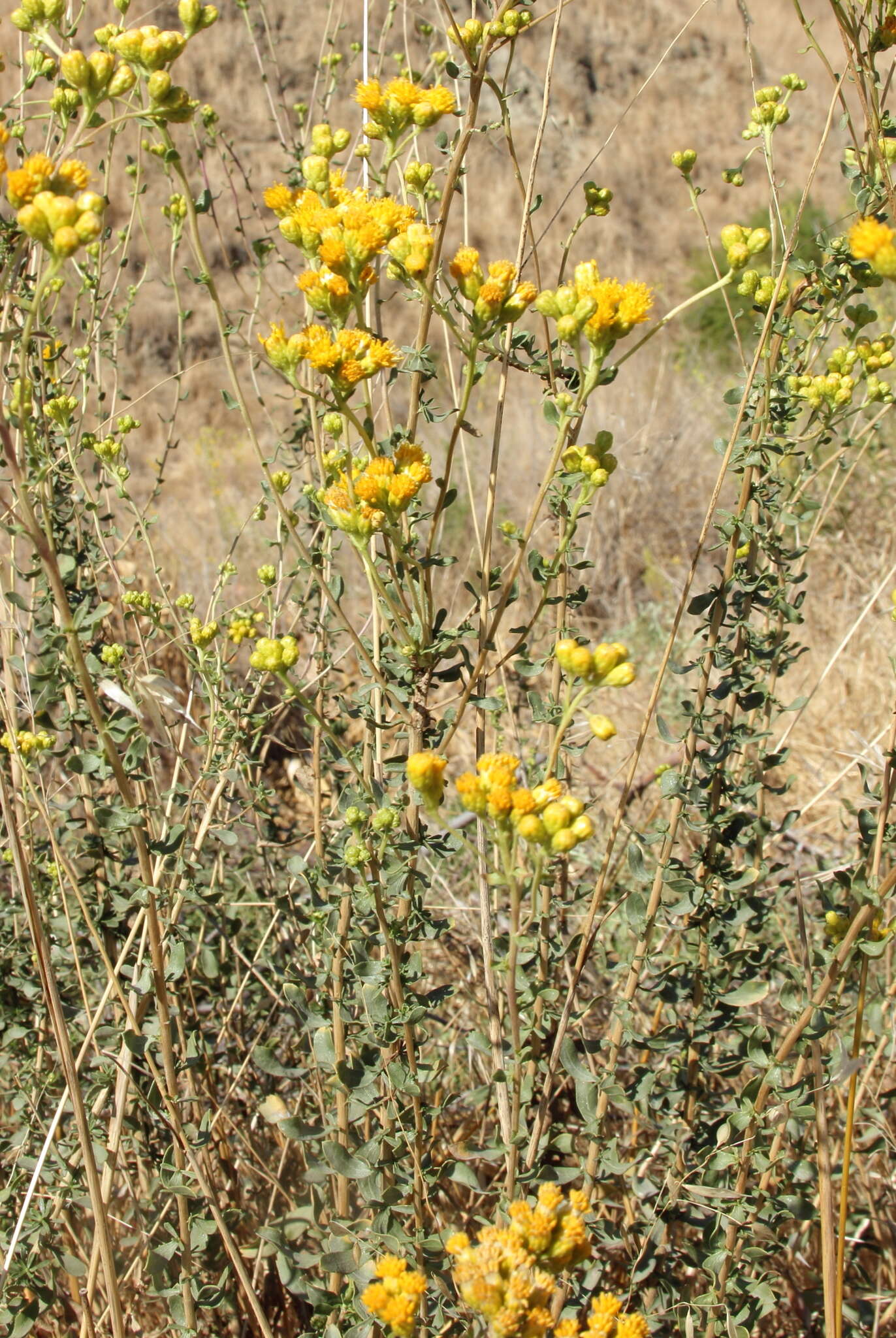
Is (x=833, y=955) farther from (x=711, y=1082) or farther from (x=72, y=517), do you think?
(x=72, y=517)

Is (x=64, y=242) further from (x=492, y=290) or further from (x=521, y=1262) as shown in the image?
(x=521, y=1262)

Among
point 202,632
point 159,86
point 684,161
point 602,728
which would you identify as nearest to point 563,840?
point 602,728

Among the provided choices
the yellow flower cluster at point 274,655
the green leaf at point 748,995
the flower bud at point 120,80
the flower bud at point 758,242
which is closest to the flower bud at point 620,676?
the yellow flower cluster at point 274,655

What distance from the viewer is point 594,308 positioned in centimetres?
126

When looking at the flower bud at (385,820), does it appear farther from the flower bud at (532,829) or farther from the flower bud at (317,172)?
the flower bud at (317,172)

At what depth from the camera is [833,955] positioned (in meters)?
1.37

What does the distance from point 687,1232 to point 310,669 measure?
1.33 meters

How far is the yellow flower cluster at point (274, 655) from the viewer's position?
127 cm


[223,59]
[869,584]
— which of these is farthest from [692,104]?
[869,584]

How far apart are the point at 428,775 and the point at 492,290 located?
0.57 metres

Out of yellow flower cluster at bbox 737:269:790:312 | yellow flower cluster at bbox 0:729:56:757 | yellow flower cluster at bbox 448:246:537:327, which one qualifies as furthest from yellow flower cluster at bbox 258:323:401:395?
yellow flower cluster at bbox 0:729:56:757

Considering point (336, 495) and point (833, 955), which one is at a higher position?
point (336, 495)

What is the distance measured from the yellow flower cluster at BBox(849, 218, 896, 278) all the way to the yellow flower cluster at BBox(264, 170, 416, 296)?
53 centimetres

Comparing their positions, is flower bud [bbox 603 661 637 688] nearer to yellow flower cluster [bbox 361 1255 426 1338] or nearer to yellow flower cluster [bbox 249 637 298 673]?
yellow flower cluster [bbox 249 637 298 673]
